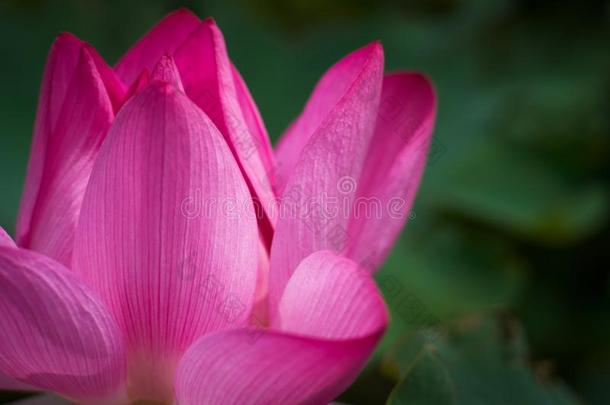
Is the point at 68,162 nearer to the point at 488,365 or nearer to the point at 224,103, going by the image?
the point at 224,103

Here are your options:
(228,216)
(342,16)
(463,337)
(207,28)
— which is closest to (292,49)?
(342,16)

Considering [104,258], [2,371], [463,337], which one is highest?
[104,258]

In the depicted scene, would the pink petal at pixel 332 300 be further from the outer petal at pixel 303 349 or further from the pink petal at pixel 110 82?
the pink petal at pixel 110 82

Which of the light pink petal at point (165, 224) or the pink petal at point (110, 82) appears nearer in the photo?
the light pink petal at point (165, 224)

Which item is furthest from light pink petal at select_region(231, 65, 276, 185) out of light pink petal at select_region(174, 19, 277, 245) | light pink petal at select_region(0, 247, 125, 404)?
light pink petal at select_region(0, 247, 125, 404)

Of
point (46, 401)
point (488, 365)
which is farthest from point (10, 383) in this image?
point (488, 365)

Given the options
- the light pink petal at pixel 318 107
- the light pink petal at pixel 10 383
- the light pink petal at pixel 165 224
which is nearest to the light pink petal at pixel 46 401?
the light pink petal at pixel 10 383

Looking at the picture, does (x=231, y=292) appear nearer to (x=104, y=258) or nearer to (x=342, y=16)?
(x=104, y=258)
